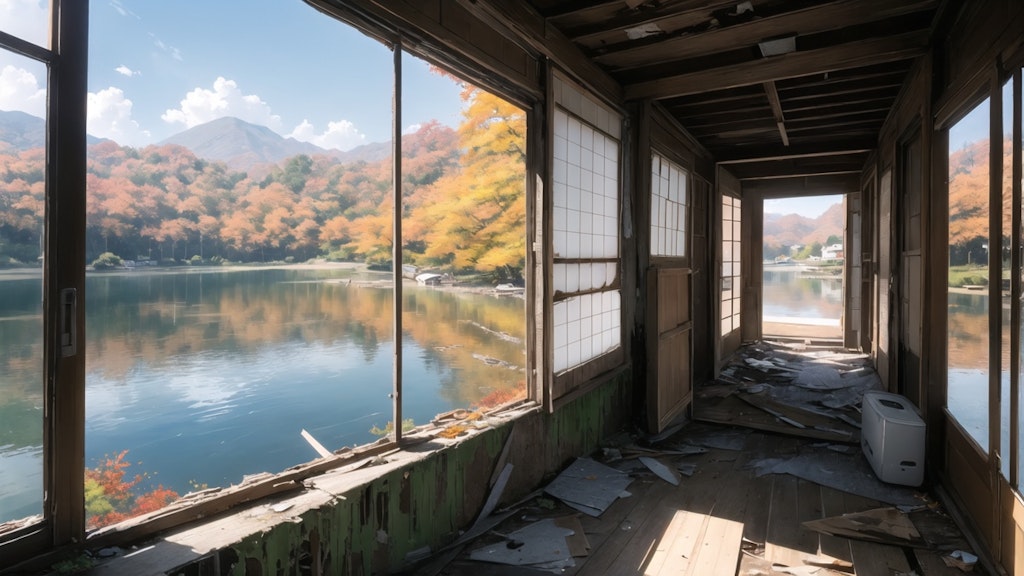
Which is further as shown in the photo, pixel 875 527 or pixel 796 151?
pixel 796 151

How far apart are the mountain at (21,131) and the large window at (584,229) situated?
2310 mm

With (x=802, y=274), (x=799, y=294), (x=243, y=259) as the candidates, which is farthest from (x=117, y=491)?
(x=802, y=274)

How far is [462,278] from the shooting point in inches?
642

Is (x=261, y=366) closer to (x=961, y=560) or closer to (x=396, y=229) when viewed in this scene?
(x=396, y=229)

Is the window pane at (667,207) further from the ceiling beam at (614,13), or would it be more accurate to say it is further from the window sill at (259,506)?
the window sill at (259,506)

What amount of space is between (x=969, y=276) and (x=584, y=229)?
1.99 m

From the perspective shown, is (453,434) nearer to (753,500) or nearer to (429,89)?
(753,500)

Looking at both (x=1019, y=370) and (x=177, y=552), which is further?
(x=1019, y=370)

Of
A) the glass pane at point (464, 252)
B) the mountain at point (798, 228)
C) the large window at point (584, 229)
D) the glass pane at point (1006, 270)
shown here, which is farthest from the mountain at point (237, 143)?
the mountain at point (798, 228)

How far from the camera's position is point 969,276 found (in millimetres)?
2438

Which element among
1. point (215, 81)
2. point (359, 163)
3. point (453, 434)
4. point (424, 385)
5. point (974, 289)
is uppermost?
point (215, 81)


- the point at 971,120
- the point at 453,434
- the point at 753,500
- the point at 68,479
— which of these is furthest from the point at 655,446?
the point at 68,479

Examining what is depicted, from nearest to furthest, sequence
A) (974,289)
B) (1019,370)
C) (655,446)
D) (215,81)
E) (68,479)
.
Result: (68,479) → (1019,370) → (974,289) → (655,446) → (215,81)

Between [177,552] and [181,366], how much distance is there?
13.1 m
